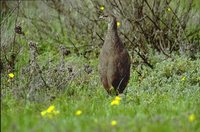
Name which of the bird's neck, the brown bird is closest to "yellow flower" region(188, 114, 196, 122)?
the brown bird

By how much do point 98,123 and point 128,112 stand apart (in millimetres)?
988

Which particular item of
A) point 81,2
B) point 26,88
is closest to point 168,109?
point 26,88

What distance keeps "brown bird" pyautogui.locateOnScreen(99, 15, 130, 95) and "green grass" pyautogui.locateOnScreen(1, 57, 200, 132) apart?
0.21m

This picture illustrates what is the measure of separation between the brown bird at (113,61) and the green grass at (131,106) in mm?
209

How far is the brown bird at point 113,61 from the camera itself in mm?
7156

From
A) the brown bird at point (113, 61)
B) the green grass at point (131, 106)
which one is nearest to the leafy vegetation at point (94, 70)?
the green grass at point (131, 106)

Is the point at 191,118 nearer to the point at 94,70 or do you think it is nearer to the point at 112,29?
the point at 112,29

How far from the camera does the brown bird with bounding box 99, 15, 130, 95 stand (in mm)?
7156

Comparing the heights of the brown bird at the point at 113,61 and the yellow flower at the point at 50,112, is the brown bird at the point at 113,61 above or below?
above

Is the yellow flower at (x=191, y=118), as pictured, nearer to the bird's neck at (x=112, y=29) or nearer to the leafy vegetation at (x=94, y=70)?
the leafy vegetation at (x=94, y=70)

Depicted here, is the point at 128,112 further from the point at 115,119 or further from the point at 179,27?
the point at 179,27

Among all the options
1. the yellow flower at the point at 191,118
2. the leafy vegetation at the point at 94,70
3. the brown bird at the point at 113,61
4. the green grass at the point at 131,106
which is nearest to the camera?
the green grass at the point at 131,106

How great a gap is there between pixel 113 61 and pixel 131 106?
33.0 inches

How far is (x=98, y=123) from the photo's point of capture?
5031mm
